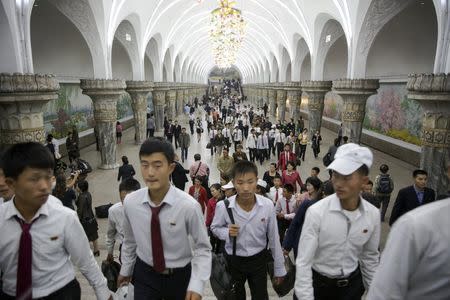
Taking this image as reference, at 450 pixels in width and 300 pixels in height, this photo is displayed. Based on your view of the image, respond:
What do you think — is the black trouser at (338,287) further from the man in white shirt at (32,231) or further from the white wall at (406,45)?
the white wall at (406,45)

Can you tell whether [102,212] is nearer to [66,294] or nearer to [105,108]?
[105,108]

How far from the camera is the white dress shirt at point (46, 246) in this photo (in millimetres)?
1816

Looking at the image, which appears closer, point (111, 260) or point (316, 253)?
point (316, 253)

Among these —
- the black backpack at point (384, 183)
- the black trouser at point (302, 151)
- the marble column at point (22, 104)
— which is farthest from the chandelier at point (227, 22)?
the black backpack at point (384, 183)

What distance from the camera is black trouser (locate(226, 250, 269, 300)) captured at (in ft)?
9.09

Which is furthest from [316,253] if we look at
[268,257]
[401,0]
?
[401,0]

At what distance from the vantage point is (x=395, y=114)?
14094mm

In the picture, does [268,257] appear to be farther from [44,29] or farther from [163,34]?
[163,34]

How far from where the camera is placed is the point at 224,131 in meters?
13.9

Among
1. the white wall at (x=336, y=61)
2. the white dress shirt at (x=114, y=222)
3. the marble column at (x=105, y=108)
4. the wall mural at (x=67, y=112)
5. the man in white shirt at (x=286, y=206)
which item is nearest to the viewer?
the white dress shirt at (x=114, y=222)

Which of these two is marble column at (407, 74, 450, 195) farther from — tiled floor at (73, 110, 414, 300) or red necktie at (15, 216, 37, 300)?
red necktie at (15, 216, 37, 300)

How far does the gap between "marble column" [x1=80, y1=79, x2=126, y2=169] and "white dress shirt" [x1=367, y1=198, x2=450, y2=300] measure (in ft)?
36.8

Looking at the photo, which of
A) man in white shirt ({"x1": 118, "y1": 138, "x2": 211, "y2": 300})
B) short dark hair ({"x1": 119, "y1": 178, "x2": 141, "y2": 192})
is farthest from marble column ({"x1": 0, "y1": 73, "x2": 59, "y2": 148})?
man in white shirt ({"x1": 118, "y1": 138, "x2": 211, "y2": 300})

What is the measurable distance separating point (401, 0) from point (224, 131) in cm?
785
